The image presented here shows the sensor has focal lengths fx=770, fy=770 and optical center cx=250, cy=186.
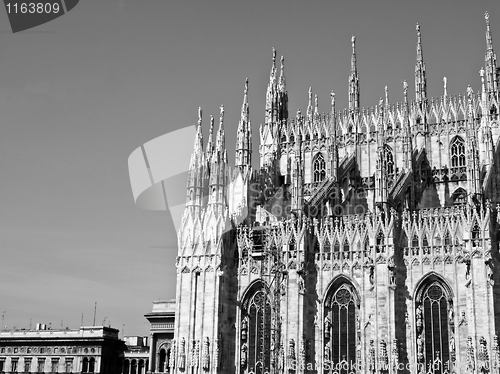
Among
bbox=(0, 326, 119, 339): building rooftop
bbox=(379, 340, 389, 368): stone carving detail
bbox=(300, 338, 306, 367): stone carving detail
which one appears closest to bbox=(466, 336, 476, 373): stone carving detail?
bbox=(379, 340, 389, 368): stone carving detail

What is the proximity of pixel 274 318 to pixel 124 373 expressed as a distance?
4336 cm

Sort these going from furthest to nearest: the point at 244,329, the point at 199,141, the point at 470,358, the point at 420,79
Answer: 1. the point at 420,79
2. the point at 199,141
3. the point at 244,329
4. the point at 470,358

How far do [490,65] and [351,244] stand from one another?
21.9 meters

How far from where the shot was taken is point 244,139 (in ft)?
233

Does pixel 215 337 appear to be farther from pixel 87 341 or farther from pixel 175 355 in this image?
pixel 87 341

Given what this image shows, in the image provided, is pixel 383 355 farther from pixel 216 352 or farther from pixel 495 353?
pixel 216 352

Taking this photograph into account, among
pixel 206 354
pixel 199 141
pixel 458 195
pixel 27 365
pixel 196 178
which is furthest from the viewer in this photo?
pixel 27 365

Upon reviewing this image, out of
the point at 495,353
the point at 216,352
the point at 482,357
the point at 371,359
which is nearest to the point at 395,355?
the point at 371,359

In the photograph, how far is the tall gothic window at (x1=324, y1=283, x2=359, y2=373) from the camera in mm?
59688

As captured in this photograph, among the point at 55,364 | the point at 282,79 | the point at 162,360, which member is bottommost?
the point at 55,364

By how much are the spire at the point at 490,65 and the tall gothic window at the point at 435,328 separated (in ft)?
66.6

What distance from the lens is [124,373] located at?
99188 millimetres

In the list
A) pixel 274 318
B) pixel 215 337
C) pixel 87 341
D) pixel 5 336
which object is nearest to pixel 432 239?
pixel 274 318

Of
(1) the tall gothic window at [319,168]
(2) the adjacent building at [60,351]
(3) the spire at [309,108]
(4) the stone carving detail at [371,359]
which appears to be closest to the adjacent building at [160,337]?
(2) the adjacent building at [60,351]
